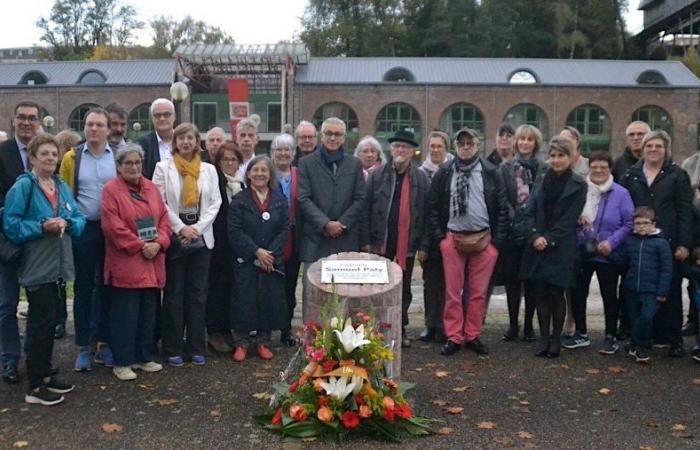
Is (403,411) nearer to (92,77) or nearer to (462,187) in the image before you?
(462,187)

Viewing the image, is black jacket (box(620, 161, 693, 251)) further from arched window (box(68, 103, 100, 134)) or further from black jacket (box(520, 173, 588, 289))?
arched window (box(68, 103, 100, 134))

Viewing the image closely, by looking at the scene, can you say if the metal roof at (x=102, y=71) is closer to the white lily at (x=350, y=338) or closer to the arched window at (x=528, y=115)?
the arched window at (x=528, y=115)

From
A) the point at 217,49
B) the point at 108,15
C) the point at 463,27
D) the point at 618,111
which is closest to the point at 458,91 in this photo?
the point at 618,111

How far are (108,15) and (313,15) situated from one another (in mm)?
22058

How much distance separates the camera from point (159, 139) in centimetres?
687

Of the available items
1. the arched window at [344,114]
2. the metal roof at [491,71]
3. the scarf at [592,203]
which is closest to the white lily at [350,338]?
the scarf at [592,203]

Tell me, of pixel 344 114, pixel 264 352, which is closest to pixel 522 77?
pixel 344 114

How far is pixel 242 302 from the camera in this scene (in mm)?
6801

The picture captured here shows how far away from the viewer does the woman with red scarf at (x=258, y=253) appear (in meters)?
6.76

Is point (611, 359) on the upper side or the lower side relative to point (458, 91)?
lower

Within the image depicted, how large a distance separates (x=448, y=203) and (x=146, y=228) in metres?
2.96

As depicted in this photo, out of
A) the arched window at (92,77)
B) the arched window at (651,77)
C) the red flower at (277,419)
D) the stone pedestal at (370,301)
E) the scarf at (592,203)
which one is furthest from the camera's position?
the arched window at (92,77)

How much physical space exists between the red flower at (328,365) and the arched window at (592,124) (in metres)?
40.0

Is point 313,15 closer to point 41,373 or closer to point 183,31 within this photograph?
point 183,31
